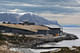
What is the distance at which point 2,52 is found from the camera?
151 ft

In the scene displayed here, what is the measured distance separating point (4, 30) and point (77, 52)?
88.0m

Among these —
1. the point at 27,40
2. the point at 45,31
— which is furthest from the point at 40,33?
the point at 27,40

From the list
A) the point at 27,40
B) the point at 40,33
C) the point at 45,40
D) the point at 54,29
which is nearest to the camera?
the point at 27,40

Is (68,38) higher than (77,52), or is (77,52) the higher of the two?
(77,52)

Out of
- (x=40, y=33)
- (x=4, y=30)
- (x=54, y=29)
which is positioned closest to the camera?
(x=4, y=30)

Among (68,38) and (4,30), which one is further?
(68,38)

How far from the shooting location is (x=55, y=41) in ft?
465

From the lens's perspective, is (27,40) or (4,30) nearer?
(27,40)

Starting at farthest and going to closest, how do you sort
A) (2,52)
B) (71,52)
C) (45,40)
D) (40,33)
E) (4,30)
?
(40,33)
(4,30)
(45,40)
(71,52)
(2,52)

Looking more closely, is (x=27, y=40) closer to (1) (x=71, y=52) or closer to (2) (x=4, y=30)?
(2) (x=4, y=30)

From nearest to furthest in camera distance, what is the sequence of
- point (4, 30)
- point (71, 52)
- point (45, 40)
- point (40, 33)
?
point (71, 52) → point (45, 40) → point (4, 30) → point (40, 33)

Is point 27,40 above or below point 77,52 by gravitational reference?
below

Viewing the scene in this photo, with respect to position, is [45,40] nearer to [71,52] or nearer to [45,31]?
[45,31]

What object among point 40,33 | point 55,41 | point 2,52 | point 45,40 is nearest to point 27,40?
point 45,40
